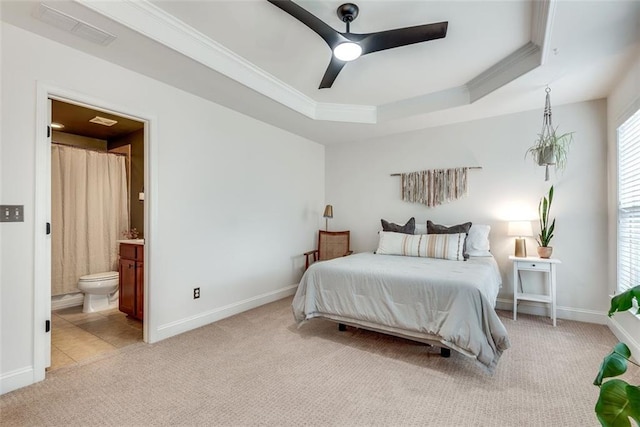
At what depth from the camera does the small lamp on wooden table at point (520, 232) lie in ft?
11.6

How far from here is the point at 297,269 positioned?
15.8ft

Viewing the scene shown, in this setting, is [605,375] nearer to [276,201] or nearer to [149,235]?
[149,235]

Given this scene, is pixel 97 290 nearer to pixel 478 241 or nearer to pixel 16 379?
pixel 16 379

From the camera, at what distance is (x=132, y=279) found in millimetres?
3387

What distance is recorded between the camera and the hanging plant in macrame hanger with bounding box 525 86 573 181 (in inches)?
125

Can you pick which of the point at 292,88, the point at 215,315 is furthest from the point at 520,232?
the point at 215,315

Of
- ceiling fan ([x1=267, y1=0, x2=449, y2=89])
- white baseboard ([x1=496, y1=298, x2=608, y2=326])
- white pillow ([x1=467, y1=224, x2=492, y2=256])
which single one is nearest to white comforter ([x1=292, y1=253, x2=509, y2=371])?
white pillow ([x1=467, y1=224, x2=492, y2=256])

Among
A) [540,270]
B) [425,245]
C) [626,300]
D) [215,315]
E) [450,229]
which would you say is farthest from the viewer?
[450,229]

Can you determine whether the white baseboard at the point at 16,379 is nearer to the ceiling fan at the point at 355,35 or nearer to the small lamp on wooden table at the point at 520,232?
the ceiling fan at the point at 355,35

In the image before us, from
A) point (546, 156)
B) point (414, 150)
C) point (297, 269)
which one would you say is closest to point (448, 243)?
point (546, 156)

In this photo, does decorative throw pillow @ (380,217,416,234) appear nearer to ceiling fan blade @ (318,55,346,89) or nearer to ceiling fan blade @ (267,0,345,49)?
ceiling fan blade @ (318,55,346,89)

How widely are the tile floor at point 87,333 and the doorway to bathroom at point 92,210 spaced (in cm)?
1

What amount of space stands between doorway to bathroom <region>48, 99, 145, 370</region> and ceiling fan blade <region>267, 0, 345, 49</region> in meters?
2.39

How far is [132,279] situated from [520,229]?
173 inches
